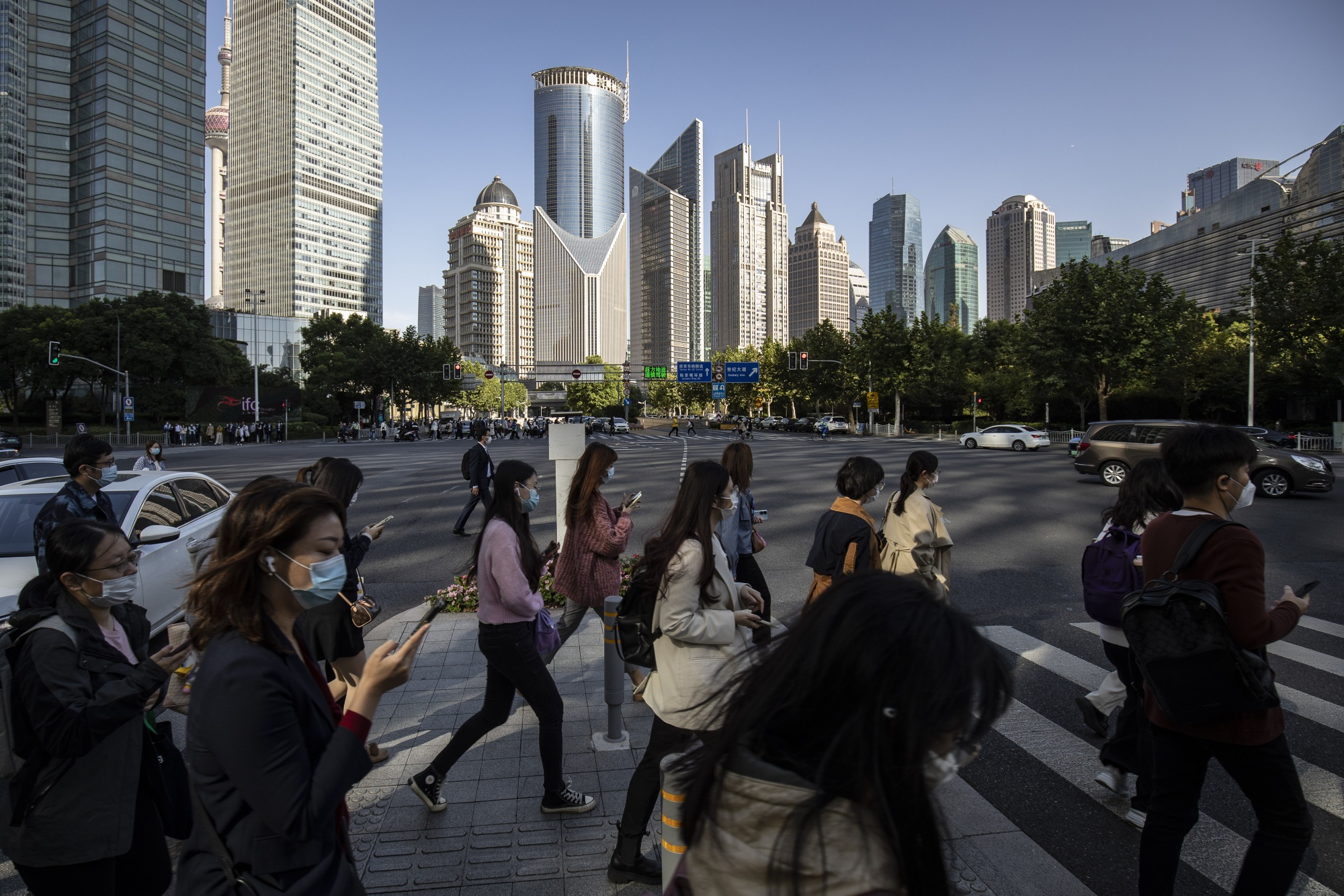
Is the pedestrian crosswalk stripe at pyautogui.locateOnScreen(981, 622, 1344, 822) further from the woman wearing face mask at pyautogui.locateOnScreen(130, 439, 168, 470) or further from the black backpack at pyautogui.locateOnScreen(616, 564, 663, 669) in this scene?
the woman wearing face mask at pyautogui.locateOnScreen(130, 439, 168, 470)

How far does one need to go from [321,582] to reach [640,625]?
1.53 metres

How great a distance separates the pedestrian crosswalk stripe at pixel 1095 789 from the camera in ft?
11.2

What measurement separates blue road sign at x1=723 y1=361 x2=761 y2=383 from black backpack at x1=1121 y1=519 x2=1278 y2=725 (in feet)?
188

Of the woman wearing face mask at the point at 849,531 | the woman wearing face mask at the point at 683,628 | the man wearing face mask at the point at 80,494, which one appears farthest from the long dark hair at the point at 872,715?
the man wearing face mask at the point at 80,494

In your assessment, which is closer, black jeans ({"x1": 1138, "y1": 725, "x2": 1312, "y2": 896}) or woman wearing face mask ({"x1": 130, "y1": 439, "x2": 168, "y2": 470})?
black jeans ({"x1": 1138, "y1": 725, "x2": 1312, "y2": 896})

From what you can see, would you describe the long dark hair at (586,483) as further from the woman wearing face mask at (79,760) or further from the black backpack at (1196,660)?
the black backpack at (1196,660)

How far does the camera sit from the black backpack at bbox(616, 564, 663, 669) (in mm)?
3287

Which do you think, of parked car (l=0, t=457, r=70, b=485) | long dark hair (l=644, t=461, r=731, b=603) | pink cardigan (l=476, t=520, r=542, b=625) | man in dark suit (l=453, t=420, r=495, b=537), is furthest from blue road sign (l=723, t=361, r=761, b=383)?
long dark hair (l=644, t=461, r=731, b=603)

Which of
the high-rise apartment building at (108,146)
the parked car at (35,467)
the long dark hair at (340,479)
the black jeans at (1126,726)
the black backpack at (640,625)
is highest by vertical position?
the high-rise apartment building at (108,146)

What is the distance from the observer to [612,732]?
4.85 metres

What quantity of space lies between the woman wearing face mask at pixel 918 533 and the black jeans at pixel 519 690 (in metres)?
2.47

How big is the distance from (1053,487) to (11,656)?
811 inches

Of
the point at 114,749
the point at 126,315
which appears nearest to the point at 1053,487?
the point at 114,749

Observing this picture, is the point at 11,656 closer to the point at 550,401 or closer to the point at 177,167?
the point at 177,167
